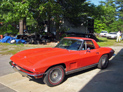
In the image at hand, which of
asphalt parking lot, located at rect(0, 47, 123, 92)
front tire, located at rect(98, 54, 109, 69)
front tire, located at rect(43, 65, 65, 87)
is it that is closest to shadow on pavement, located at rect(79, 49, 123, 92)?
asphalt parking lot, located at rect(0, 47, 123, 92)

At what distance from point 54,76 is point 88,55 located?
5.15 feet

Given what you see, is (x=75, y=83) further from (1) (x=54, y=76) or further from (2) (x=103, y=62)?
(2) (x=103, y=62)

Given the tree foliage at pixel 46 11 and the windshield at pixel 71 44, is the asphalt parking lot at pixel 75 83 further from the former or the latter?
the tree foliage at pixel 46 11

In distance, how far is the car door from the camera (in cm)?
438

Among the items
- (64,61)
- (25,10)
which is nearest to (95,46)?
(64,61)

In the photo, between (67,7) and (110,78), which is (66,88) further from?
(67,7)

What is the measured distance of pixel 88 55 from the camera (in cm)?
459

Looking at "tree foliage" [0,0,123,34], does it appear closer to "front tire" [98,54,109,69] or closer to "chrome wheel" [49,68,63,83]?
"front tire" [98,54,109,69]

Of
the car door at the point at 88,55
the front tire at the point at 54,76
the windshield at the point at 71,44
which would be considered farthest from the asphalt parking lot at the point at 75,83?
the windshield at the point at 71,44

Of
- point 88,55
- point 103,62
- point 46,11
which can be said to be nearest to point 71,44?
point 88,55

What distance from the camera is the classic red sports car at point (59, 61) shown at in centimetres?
339

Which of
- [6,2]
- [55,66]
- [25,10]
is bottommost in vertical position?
[55,66]

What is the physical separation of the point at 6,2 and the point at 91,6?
9.87 meters

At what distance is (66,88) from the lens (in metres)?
3.65
